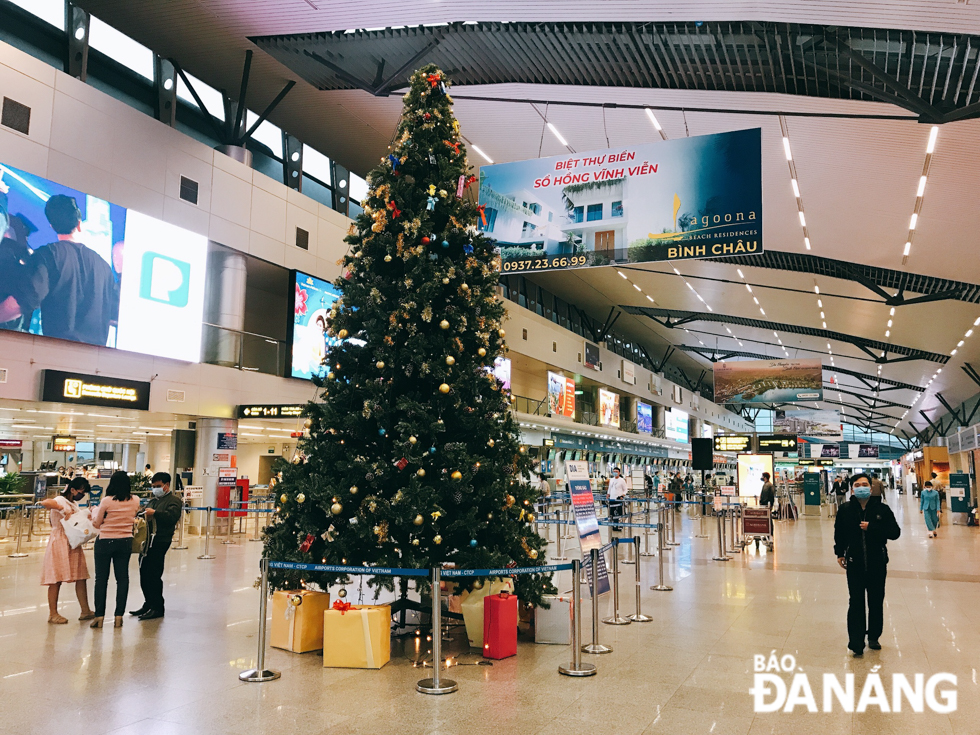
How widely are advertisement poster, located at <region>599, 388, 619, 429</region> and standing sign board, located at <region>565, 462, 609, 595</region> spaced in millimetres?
33178

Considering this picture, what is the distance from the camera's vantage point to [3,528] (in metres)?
17.5

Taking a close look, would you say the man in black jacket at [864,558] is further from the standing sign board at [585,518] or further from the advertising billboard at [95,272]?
the advertising billboard at [95,272]

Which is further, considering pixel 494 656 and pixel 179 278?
pixel 179 278

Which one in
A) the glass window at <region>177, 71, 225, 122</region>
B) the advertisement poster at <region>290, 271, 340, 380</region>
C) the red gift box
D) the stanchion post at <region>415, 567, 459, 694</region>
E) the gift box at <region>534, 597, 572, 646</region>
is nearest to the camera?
the stanchion post at <region>415, 567, 459, 694</region>

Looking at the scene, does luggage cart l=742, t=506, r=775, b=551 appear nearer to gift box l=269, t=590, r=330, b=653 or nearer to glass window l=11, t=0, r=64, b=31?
gift box l=269, t=590, r=330, b=653

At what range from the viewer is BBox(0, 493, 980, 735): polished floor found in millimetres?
4441

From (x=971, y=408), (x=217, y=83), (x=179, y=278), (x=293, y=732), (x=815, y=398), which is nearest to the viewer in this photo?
(x=293, y=732)

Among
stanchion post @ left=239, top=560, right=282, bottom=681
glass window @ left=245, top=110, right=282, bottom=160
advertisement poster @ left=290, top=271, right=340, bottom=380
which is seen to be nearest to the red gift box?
stanchion post @ left=239, top=560, right=282, bottom=681

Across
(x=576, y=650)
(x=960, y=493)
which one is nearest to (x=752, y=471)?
(x=960, y=493)

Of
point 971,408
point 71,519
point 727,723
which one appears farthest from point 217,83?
point 971,408

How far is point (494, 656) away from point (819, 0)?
9.12 meters

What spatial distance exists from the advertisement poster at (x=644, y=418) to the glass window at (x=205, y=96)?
33984 mm

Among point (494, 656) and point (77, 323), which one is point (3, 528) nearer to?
point (77, 323)

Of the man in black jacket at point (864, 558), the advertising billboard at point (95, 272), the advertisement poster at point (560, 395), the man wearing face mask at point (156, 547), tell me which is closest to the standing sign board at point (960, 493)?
the advertisement poster at point (560, 395)
